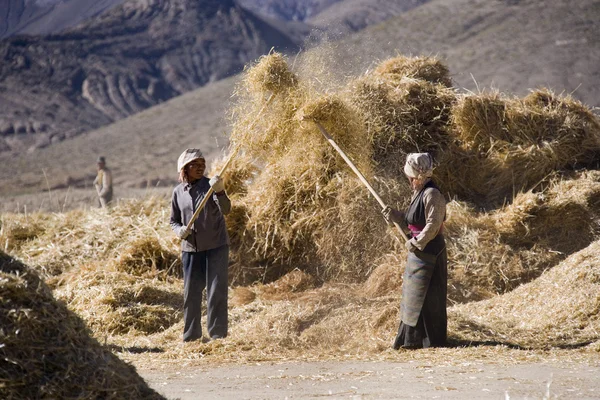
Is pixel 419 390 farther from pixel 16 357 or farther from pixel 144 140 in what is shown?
pixel 144 140

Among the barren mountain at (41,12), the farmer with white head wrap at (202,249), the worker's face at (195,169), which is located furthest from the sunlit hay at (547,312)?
the barren mountain at (41,12)

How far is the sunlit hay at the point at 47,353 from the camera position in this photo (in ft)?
12.2

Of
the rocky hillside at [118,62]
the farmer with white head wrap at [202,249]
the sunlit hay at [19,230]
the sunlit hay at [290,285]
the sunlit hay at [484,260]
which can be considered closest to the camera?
the farmer with white head wrap at [202,249]

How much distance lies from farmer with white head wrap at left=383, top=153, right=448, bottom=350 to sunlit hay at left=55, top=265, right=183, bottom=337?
7.84 ft

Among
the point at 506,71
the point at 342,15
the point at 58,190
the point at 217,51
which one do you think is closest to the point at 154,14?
the point at 217,51

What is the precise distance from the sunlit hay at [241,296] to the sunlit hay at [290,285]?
0.33 feet

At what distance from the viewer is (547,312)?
22.0 ft

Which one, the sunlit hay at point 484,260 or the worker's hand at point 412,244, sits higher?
the worker's hand at point 412,244

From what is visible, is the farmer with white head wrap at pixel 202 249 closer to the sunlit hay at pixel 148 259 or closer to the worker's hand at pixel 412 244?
the worker's hand at pixel 412 244

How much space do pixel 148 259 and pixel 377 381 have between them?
172 inches

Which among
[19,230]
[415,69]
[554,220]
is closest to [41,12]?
[19,230]

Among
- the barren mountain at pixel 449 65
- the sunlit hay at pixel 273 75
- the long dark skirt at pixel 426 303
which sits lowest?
the long dark skirt at pixel 426 303

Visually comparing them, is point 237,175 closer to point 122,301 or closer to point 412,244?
point 122,301

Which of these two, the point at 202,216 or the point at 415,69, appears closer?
the point at 202,216
